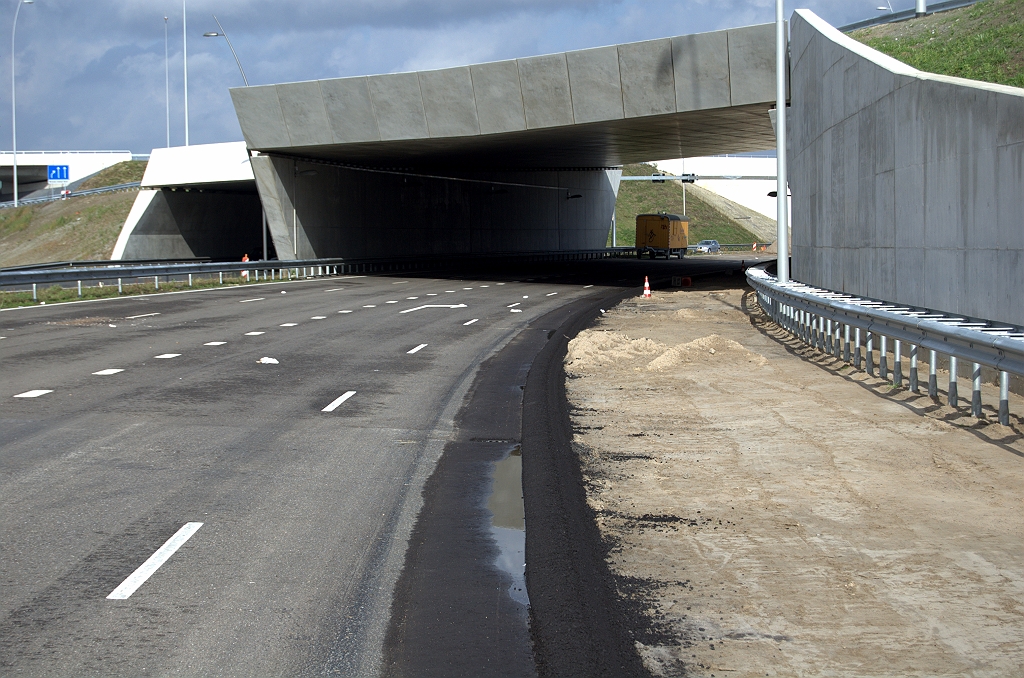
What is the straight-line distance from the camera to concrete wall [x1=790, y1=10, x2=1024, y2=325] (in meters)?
12.8

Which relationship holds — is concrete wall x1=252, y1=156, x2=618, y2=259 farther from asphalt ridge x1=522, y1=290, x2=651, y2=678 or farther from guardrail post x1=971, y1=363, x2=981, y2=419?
guardrail post x1=971, y1=363, x2=981, y2=419

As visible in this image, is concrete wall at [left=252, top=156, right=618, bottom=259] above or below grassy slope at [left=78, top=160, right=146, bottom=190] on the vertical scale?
below

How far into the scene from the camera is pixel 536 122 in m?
41.5

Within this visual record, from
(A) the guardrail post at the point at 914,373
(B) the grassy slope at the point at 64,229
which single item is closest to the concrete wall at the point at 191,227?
(B) the grassy slope at the point at 64,229

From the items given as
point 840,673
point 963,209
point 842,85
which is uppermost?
point 842,85

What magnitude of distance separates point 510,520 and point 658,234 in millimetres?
73819

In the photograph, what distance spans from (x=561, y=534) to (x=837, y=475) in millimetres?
2962

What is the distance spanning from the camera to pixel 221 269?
147 ft

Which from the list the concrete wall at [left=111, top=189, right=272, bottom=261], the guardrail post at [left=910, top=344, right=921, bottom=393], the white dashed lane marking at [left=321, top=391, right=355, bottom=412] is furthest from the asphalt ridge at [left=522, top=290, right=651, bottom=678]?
the concrete wall at [left=111, top=189, right=272, bottom=261]

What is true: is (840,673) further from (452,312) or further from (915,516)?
(452,312)

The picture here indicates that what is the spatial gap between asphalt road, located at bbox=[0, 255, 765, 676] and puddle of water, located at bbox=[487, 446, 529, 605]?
48cm

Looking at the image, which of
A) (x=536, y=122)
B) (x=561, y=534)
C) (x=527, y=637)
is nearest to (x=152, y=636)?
(x=527, y=637)

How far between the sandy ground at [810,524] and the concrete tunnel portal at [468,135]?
24.2 metres

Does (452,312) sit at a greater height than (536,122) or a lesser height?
lesser
